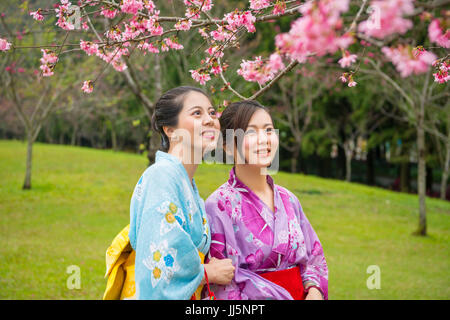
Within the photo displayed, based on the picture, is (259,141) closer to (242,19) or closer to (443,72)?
(242,19)

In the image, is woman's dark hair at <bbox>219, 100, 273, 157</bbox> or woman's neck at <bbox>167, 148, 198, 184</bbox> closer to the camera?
woman's neck at <bbox>167, 148, 198, 184</bbox>

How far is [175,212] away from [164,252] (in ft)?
0.55

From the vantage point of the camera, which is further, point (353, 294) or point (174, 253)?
point (353, 294)

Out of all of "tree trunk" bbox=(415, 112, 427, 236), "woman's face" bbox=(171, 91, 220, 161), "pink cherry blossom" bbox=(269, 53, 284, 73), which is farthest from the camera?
"tree trunk" bbox=(415, 112, 427, 236)

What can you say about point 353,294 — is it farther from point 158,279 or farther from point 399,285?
point 158,279

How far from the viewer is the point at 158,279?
1695 millimetres

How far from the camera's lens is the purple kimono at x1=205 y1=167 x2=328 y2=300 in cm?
200

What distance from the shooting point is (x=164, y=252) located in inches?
67.1

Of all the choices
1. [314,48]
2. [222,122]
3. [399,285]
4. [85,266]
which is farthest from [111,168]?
[314,48]

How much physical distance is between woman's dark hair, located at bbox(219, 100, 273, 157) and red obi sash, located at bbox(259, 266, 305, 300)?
2.06 feet

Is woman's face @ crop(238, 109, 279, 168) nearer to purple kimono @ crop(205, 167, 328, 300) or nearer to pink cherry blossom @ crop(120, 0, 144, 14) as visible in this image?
purple kimono @ crop(205, 167, 328, 300)
